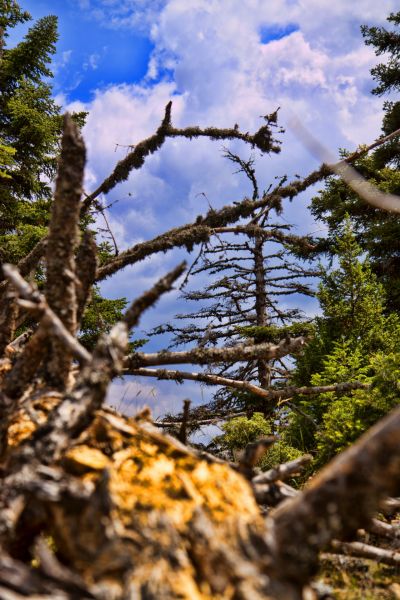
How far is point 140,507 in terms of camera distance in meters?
1.72

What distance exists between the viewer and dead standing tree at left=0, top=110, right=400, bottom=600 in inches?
57.6

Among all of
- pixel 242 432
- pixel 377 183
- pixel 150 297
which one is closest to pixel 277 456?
pixel 242 432

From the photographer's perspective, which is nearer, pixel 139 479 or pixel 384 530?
pixel 139 479

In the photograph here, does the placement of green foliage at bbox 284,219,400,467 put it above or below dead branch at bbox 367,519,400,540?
above

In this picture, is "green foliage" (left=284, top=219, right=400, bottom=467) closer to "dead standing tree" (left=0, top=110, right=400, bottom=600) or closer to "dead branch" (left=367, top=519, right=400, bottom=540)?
"dead branch" (left=367, top=519, right=400, bottom=540)

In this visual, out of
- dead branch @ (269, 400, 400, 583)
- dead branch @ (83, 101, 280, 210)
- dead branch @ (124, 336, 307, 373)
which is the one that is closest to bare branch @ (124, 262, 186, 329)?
dead branch @ (269, 400, 400, 583)

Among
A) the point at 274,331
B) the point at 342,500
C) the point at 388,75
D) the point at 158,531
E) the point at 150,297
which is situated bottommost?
the point at 158,531

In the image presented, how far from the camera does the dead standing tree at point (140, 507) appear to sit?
4.80ft

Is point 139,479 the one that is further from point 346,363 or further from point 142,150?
point 142,150

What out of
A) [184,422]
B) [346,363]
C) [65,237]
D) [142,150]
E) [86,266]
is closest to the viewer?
[65,237]

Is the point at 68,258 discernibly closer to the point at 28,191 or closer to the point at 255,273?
the point at 28,191

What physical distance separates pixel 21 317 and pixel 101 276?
6.62 ft

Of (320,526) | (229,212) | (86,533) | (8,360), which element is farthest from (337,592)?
(229,212)

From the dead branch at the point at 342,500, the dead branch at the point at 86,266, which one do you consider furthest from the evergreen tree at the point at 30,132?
the dead branch at the point at 342,500
